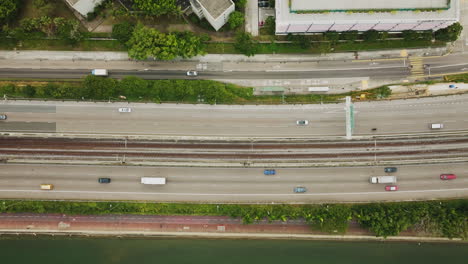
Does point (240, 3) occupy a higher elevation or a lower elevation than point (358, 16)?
higher

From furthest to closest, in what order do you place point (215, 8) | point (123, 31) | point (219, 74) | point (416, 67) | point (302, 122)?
1. point (416, 67)
2. point (219, 74)
3. point (302, 122)
4. point (123, 31)
5. point (215, 8)

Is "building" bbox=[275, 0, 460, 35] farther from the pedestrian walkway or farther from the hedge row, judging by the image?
the hedge row

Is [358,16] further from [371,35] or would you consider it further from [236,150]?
[236,150]

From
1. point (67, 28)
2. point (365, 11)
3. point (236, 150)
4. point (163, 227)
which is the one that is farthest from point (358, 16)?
point (163, 227)

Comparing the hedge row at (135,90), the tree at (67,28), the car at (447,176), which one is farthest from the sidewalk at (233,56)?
the car at (447,176)

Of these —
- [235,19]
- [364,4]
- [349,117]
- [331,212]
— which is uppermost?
[364,4]

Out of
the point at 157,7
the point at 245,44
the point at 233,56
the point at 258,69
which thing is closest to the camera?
the point at 157,7

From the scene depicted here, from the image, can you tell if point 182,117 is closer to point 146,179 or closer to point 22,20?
point 146,179
